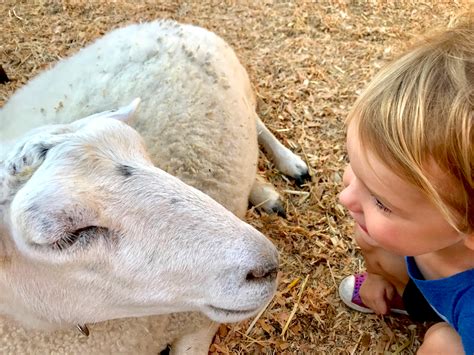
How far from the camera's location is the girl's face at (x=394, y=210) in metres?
1.68

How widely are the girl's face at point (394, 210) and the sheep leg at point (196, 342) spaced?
90cm

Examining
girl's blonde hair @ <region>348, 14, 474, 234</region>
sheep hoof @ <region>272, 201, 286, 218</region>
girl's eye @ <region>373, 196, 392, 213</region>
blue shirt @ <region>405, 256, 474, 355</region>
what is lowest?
sheep hoof @ <region>272, 201, 286, 218</region>

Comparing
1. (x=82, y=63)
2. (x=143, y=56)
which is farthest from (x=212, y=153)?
(x=82, y=63)

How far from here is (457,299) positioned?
77.7 inches

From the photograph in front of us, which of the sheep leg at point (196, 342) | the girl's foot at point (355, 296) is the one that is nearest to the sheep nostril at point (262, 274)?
the sheep leg at point (196, 342)

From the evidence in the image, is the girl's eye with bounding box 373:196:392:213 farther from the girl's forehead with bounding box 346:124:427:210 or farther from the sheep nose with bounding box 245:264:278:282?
the sheep nose with bounding box 245:264:278:282

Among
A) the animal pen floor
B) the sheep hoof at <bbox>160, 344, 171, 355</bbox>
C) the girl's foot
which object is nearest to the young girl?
the girl's foot

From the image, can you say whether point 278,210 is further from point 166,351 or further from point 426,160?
point 426,160

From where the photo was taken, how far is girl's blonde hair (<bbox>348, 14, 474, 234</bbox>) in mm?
1554

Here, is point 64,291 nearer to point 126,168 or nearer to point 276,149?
point 126,168

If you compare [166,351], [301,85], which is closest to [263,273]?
[166,351]

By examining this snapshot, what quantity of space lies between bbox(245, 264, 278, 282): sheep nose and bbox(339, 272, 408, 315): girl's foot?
1.06m

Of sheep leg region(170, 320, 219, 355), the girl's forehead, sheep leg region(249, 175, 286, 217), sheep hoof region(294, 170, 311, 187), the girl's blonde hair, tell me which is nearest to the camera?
the girl's blonde hair

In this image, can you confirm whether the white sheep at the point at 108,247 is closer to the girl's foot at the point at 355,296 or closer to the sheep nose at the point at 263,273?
the sheep nose at the point at 263,273
